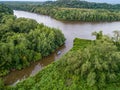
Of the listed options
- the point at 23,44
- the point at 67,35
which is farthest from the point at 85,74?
the point at 67,35

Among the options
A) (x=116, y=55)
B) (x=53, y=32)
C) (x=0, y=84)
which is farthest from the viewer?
(x=53, y=32)

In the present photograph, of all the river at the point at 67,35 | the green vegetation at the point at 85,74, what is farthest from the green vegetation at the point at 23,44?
the green vegetation at the point at 85,74

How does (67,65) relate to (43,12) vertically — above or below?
below

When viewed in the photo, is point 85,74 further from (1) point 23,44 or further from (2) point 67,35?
(2) point 67,35

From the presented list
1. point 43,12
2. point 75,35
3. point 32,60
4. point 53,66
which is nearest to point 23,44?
point 32,60

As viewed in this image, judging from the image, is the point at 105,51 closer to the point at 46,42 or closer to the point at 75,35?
the point at 46,42

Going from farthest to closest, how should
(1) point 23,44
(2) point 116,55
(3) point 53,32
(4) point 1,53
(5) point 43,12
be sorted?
(5) point 43,12 < (3) point 53,32 < (1) point 23,44 < (4) point 1,53 < (2) point 116,55

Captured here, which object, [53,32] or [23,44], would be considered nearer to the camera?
[23,44]

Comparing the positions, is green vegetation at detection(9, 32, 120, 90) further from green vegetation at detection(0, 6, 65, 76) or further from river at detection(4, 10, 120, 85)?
green vegetation at detection(0, 6, 65, 76)

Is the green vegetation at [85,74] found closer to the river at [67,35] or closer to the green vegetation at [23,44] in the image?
the river at [67,35]

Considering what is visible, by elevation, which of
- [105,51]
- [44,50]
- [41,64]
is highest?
[105,51]
